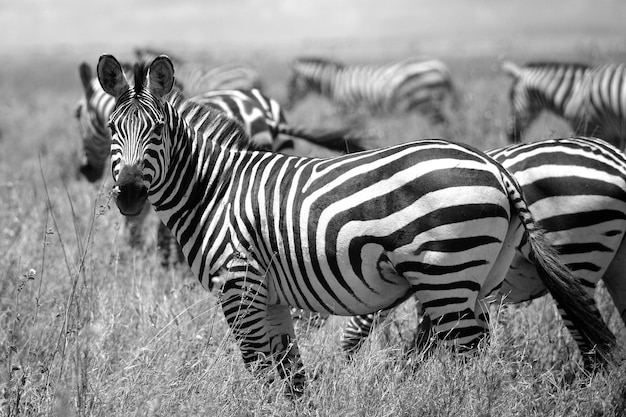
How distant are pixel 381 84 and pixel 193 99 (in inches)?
420

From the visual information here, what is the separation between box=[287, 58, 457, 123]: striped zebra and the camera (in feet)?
51.4

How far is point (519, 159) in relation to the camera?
4344mm

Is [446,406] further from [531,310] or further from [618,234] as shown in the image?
[531,310]

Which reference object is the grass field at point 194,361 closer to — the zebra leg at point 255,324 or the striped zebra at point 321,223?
the zebra leg at point 255,324

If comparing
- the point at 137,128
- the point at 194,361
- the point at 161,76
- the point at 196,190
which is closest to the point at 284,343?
the point at 194,361

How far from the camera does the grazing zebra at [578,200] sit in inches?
161

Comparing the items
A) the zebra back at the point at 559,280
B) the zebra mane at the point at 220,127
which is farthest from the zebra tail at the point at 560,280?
the zebra mane at the point at 220,127

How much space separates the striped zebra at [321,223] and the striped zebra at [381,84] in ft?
35.3

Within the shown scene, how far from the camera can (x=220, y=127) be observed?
14.8ft

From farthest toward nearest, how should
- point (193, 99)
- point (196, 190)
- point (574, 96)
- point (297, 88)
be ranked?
1. point (297, 88)
2. point (574, 96)
3. point (193, 99)
4. point (196, 190)

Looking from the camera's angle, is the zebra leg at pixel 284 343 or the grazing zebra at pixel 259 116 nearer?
the zebra leg at pixel 284 343

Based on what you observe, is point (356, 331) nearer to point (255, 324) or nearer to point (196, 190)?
point (255, 324)

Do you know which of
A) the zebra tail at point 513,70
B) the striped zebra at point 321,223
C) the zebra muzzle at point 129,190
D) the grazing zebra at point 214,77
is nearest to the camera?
the striped zebra at point 321,223

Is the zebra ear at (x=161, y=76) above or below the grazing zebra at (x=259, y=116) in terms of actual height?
above
